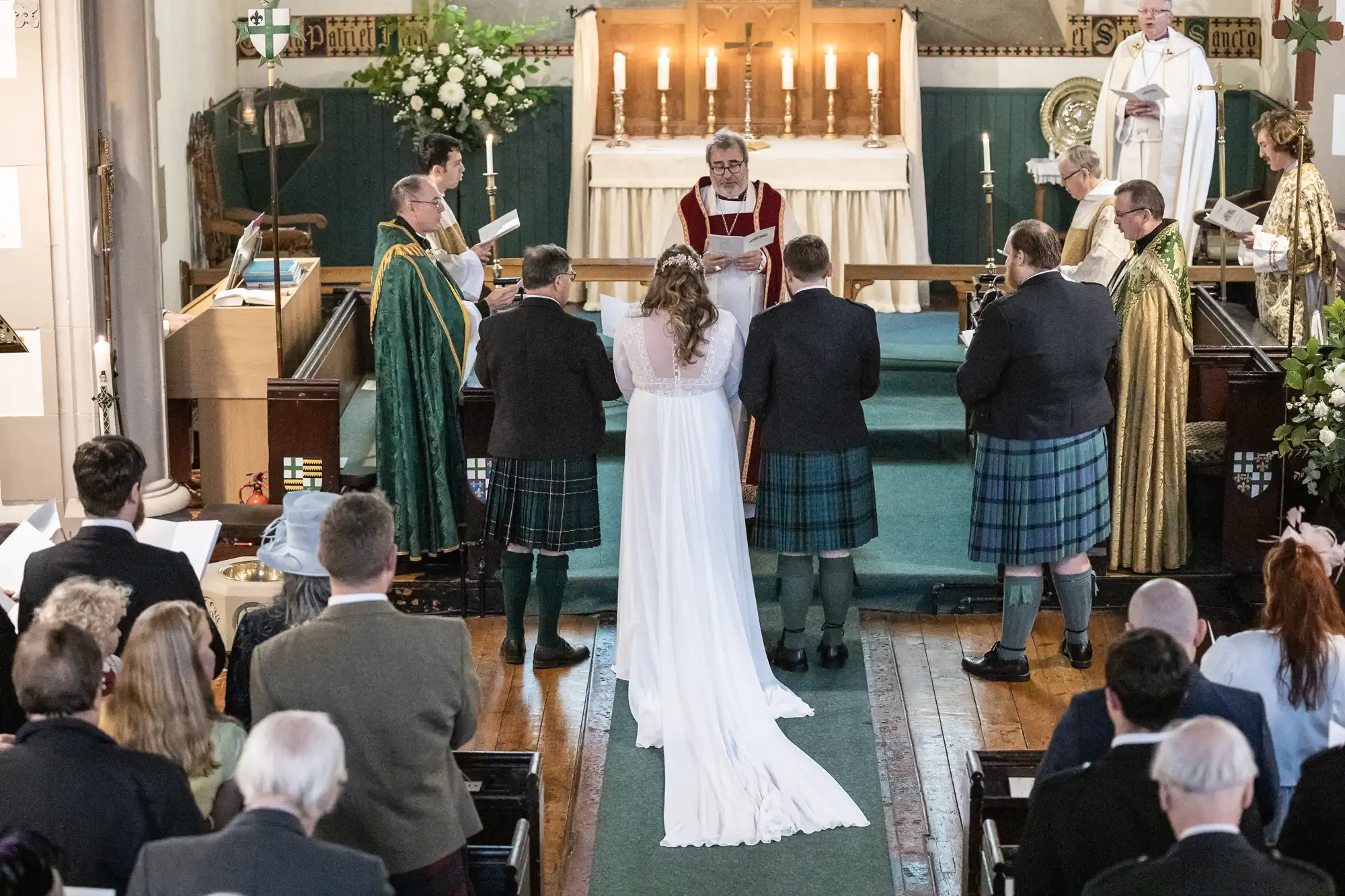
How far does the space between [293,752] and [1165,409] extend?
462 centimetres

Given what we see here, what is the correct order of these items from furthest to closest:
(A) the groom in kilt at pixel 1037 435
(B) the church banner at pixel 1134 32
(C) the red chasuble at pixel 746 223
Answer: (B) the church banner at pixel 1134 32 → (C) the red chasuble at pixel 746 223 → (A) the groom in kilt at pixel 1037 435

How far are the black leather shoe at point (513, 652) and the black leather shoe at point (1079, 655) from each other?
1967 mm

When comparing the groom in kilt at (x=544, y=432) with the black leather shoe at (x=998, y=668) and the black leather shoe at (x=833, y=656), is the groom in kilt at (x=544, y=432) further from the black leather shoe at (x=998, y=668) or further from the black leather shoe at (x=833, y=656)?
the black leather shoe at (x=998, y=668)

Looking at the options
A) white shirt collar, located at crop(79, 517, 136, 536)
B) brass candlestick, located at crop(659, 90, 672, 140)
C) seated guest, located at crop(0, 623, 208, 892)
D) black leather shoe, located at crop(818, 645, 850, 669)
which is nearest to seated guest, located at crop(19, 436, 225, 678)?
white shirt collar, located at crop(79, 517, 136, 536)

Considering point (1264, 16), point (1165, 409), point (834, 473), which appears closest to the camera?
point (834, 473)

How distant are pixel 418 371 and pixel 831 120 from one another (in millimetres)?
5458

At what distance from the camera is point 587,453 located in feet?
20.1

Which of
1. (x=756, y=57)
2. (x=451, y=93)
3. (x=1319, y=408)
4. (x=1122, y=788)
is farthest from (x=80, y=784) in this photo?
(x=756, y=57)

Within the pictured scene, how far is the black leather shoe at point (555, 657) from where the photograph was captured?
6.30 meters

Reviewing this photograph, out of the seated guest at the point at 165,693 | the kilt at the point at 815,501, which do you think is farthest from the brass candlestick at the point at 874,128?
the seated guest at the point at 165,693

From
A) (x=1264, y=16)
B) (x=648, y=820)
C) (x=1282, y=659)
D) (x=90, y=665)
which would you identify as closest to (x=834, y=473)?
(x=648, y=820)

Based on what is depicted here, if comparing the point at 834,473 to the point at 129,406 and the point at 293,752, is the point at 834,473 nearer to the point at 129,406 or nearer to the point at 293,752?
the point at 129,406

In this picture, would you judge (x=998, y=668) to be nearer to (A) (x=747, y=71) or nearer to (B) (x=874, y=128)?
Result: (B) (x=874, y=128)

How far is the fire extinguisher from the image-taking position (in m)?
7.57
